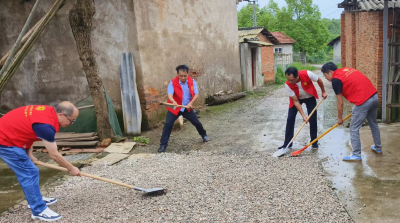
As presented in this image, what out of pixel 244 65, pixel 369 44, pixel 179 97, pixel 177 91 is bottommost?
pixel 179 97

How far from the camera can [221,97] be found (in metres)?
12.4

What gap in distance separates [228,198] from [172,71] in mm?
5948

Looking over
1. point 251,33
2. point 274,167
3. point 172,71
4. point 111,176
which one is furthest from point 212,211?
point 251,33

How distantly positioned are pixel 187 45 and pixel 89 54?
4.09 m

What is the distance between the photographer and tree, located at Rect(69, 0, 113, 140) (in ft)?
22.4

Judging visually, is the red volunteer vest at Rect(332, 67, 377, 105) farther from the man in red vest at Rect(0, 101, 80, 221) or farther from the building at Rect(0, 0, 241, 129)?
the building at Rect(0, 0, 241, 129)

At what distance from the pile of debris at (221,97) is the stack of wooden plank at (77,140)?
17.7 ft

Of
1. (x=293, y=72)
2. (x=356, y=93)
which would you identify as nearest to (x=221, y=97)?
(x=293, y=72)

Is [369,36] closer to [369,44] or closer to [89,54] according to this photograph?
[369,44]

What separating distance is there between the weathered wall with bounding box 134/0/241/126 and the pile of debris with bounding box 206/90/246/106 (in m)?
0.25

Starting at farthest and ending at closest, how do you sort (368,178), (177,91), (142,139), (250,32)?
(250,32), (142,139), (177,91), (368,178)

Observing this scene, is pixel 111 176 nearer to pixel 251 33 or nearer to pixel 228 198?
pixel 228 198

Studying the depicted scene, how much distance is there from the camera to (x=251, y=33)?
65.5 ft

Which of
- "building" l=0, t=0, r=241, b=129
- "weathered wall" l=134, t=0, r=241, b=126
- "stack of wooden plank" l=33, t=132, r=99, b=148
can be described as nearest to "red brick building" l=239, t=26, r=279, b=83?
"weathered wall" l=134, t=0, r=241, b=126
